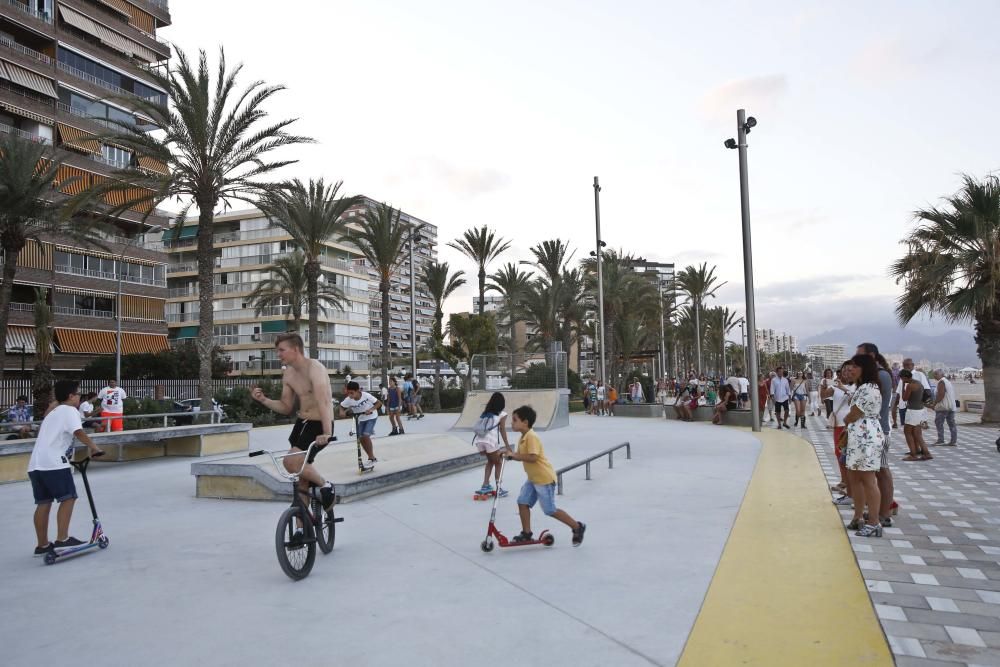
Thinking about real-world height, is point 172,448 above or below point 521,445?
below

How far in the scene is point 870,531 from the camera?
5.74 m

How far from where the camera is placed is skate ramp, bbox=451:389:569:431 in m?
19.5

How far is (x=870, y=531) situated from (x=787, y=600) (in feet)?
6.73

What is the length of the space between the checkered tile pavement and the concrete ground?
1127 mm

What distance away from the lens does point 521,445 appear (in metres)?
5.34

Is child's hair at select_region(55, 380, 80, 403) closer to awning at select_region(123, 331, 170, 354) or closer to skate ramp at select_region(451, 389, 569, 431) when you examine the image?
skate ramp at select_region(451, 389, 569, 431)

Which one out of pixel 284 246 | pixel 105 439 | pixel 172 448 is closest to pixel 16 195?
pixel 172 448

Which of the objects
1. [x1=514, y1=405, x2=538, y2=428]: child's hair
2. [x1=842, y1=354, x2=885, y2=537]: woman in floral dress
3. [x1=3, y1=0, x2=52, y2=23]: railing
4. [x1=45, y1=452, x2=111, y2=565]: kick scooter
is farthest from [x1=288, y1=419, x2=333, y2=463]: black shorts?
[x1=3, y1=0, x2=52, y2=23]: railing

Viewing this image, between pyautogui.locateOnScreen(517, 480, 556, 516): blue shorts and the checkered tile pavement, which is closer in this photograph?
the checkered tile pavement

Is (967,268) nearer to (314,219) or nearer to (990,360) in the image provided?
(990,360)

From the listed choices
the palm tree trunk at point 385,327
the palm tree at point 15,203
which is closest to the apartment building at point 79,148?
the palm tree at point 15,203

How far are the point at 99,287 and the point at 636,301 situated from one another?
34.1m

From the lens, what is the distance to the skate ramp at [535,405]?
19.5 m

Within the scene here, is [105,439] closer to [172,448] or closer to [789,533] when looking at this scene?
[172,448]
